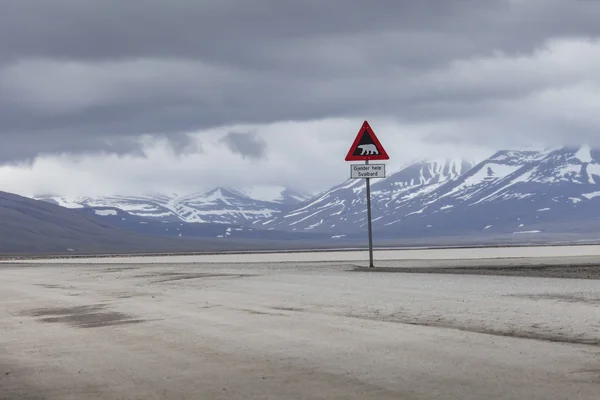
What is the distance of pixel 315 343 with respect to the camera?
13492 mm

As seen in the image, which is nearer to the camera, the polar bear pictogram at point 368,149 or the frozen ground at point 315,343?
the frozen ground at point 315,343

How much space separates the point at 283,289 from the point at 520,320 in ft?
33.1

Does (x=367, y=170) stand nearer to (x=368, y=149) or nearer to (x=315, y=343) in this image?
(x=368, y=149)

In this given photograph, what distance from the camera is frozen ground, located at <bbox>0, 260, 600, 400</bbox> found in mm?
10047

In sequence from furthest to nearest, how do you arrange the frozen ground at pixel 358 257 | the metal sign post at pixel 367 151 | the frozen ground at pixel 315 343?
the frozen ground at pixel 358 257
the metal sign post at pixel 367 151
the frozen ground at pixel 315 343

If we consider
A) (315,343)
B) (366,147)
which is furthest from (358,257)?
(315,343)

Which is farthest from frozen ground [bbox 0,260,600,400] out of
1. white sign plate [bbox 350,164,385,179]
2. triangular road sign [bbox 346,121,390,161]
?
triangular road sign [bbox 346,121,390,161]

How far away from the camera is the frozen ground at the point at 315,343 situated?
10047mm

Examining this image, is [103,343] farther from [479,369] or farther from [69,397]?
[479,369]

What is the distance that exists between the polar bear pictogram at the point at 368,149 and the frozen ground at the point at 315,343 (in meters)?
9.17

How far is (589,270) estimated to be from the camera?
105 feet

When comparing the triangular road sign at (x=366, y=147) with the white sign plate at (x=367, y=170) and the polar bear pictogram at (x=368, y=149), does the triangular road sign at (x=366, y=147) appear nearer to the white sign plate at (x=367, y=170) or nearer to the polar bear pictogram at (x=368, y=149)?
the polar bear pictogram at (x=368, y=149)

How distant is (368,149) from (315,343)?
2015cm

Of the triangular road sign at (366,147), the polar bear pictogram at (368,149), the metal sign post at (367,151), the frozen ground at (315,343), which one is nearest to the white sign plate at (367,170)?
the metal sign post at (367,151)
